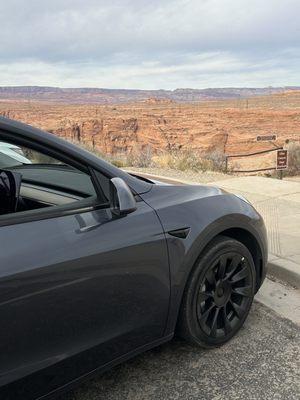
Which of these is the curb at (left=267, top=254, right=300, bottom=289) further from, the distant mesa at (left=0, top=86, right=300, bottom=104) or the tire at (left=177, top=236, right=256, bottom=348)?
the distant mesa at (left=0, top=86, right=300, bottom=104)

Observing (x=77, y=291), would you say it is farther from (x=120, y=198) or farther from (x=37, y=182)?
(x=37, y=182)

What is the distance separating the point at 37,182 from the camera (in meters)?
3.04

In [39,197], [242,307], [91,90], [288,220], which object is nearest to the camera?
[39,197]

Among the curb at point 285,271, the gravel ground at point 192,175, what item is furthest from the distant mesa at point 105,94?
the curb at point 285,271

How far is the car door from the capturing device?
2125 mm

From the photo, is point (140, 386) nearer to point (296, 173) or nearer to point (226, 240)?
point (226, 240)

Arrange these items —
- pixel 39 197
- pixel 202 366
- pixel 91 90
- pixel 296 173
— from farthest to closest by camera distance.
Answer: pixel 91 90, pixel 296 173, pixel 202 366, pixel 39 197

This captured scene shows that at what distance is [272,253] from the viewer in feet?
16.0

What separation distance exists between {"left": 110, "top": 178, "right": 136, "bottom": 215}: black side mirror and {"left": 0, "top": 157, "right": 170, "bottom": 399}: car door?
5 cm

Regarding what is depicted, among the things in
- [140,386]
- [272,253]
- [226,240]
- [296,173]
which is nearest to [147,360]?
[140,386]

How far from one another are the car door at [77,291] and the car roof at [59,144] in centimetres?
19

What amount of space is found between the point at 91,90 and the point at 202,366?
15985 centimetres

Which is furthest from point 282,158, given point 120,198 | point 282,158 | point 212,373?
point 120,198

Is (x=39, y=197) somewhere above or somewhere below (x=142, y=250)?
above
